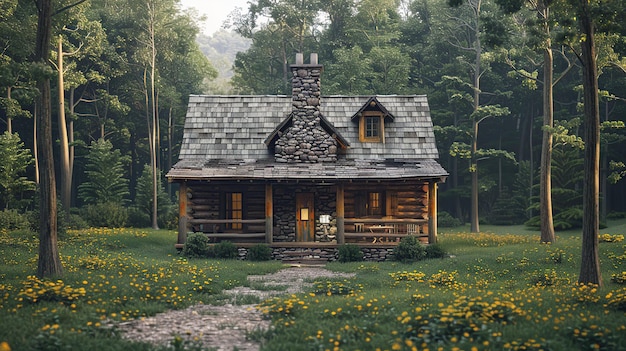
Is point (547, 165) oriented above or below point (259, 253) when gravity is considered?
above

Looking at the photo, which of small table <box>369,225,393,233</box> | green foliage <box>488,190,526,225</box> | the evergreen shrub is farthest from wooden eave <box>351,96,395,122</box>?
green foliage <box>488,190,526,225</box>

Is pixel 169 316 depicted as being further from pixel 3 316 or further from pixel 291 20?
pixel 291 20

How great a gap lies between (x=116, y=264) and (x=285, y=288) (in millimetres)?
5854

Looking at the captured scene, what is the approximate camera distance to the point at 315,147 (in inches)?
1102

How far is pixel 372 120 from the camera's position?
30.0m

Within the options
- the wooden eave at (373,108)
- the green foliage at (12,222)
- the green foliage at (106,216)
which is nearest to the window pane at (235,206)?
the wooden eave at (373,108)

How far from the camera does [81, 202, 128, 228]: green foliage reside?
37.1m

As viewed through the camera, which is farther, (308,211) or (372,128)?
(372,128)

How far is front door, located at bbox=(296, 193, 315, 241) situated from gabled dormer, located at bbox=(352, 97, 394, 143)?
4.22 m

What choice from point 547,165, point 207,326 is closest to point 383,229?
point 547,165

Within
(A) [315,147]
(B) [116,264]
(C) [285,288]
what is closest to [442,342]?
(C) [285,288]

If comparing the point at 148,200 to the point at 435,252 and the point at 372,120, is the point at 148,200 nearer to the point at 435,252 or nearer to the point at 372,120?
the point at 372,120

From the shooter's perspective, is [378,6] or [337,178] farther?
[378,6]

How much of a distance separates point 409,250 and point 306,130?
719 cm
